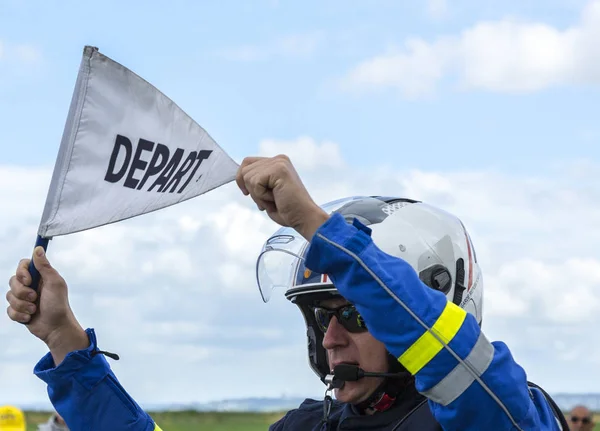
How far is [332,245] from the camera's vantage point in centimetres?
286

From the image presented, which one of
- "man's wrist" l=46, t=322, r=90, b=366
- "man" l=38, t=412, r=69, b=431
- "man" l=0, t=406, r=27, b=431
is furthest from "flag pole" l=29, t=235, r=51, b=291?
"man" l=38, t=412, r=69, b=431

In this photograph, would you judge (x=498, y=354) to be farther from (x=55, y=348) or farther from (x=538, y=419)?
(x=55, y=348)

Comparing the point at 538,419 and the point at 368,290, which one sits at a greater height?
the point at 368,290

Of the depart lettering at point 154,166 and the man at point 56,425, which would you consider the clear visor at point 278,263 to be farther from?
the man at point 56,425

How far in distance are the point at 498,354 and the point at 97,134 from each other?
5.49 feet

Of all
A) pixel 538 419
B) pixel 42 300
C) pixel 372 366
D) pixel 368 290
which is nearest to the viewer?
pixel 368 290

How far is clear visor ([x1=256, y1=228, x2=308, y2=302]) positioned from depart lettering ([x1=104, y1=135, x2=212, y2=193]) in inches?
15.7

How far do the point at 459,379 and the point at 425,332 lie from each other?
0.16 m

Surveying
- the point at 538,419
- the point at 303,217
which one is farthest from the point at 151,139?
the point at 538,419

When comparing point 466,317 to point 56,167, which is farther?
point 56,167

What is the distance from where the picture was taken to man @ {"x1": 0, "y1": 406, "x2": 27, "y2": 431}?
9602 millimetres

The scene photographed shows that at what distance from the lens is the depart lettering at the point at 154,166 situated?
375 cm

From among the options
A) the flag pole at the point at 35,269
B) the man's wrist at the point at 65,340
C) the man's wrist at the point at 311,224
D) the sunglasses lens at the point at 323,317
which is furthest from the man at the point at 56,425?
the man's wrist at the point at 311,224

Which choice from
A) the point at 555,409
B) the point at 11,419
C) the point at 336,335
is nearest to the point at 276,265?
the point at 336,335
